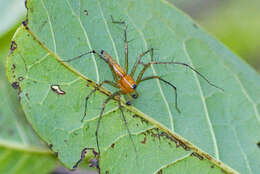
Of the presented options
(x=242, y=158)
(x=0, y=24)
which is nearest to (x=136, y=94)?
(x=242, y=158)

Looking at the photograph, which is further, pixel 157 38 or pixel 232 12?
pixel 232 12

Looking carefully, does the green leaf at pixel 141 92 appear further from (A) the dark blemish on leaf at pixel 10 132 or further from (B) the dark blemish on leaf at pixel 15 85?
(A) the dark blemish on leaf at pixel 10 132

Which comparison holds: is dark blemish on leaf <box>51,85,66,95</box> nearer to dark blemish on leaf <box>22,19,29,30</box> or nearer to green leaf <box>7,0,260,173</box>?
green leaf <box>7,0,260,173</box>

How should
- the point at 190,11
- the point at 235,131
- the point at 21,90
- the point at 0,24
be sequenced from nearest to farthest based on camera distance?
the point at 21,90 → the point at 235,131 → the point at 0,24 → the point at 190,11

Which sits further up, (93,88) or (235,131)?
(93,88)

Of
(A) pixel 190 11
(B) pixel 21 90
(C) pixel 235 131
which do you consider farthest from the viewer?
(A) pixel 190 11

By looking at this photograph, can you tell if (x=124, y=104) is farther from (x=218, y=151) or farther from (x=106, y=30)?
(x=218, y=151)

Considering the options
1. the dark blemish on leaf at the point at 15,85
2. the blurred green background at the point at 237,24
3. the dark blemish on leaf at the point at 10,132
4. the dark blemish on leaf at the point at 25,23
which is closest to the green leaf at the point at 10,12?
the dark blemish on leaf at the point at 10,132
